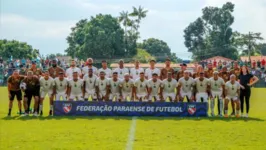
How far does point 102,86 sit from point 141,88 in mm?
1680

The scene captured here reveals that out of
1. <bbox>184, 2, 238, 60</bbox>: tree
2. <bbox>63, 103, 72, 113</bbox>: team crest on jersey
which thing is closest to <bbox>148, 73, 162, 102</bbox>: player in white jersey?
<bbox>63, 103, 72, 113</bbox>: team crest on jersey

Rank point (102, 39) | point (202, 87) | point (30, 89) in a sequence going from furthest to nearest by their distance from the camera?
point (102, 39)
point (202, 87)
point (30, 89)

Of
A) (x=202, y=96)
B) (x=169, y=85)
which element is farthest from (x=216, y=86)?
(x=169, y=85)

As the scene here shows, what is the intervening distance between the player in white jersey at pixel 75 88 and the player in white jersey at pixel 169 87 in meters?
3.52

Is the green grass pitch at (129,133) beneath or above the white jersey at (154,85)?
beneath

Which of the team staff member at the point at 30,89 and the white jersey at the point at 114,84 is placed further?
the white jersey at the point at 114,84

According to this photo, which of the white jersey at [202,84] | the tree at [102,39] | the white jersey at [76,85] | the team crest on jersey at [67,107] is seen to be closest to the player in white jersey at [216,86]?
the white jersey at [202,84]

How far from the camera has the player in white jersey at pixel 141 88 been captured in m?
22.4

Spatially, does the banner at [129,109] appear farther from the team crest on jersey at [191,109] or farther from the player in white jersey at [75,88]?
the player in white jersey at [75,88]

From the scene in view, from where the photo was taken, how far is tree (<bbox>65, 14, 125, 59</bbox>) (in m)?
88.3

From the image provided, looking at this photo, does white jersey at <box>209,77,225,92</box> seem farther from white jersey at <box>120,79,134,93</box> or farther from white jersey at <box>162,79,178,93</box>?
white jersey at <box>120,79,134,93</box>

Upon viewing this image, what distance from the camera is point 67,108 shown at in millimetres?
21125

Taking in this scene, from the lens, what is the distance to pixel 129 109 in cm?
2117

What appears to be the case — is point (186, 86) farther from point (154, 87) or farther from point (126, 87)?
point (126, 87)
